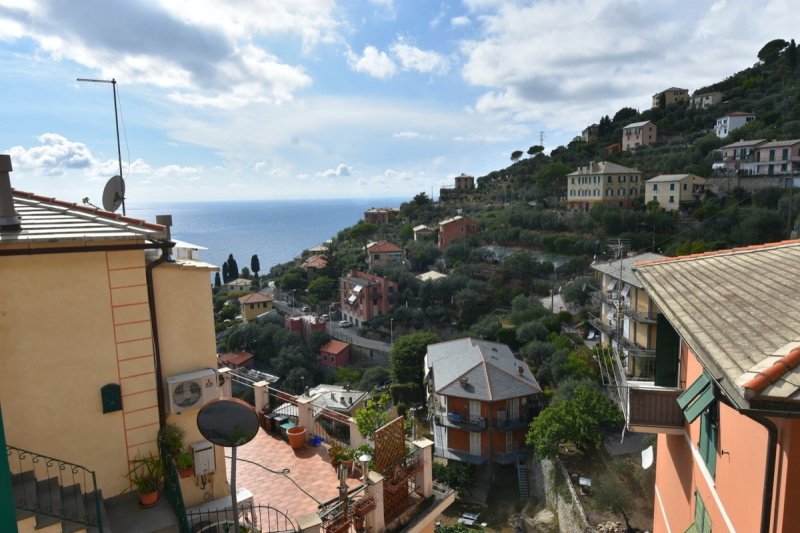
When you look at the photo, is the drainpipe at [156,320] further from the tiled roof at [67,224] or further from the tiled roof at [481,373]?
the tiled roof at [481,373]

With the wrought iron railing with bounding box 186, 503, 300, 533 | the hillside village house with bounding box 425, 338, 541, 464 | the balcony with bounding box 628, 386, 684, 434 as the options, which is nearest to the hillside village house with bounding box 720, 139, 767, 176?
the hillside village house with bounding box 425, 338, 541, 464

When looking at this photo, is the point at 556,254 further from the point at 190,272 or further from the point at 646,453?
the point at 190,272

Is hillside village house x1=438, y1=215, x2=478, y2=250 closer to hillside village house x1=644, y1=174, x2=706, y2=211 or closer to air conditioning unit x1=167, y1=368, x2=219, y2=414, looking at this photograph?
hillside village house x1=644, y1=174, x2=706, y2=211

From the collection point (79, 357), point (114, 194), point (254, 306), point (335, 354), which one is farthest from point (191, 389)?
point (254, 306)

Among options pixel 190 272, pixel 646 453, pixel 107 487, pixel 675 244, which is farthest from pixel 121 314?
pixel 675 244

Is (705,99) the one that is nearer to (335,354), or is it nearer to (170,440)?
(335,354)

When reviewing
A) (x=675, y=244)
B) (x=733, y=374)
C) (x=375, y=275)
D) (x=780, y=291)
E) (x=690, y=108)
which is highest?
(x=690, y=108)

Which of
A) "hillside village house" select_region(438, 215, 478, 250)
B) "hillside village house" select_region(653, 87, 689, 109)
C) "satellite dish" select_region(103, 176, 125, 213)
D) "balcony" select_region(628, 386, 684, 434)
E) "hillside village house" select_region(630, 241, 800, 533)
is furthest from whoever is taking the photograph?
"hillside village house" select_region(653, 87, 689, 109)
